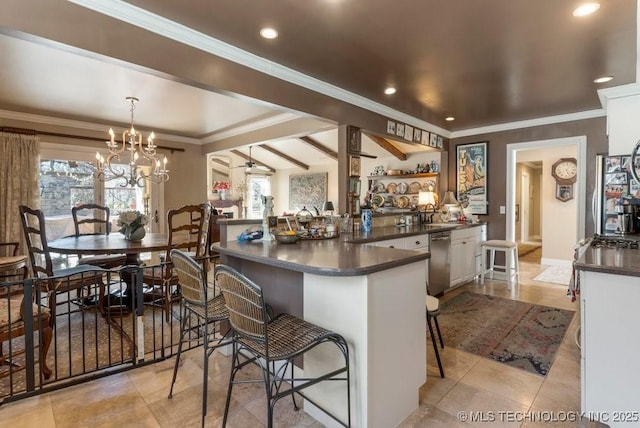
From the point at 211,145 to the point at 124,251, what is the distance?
367 centimetres

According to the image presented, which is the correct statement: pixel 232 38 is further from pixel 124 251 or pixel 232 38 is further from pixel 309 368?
pixel 309 368

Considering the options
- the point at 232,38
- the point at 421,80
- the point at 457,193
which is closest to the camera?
the point at 232,38

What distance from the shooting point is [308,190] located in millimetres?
9508

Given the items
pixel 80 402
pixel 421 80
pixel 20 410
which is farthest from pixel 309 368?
pixel 421 80

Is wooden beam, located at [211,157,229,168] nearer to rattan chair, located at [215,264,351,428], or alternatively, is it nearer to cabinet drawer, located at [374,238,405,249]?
cabinet drawer, located at [374,238,405,249]

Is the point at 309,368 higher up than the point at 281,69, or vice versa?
the point at 281,69

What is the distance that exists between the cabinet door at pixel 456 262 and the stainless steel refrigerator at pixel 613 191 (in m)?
1.46

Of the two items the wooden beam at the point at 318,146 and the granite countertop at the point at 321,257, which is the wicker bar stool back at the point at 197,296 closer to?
the granite countertop at the point at 321,257

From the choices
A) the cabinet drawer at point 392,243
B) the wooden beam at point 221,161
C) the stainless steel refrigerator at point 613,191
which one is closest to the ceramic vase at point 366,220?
the cabinet drawer at point 392,243

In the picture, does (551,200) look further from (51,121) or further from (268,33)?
(51,121)

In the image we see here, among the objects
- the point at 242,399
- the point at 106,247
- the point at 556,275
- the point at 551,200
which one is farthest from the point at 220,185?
the point at 551,200

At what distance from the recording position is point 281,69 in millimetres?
3006

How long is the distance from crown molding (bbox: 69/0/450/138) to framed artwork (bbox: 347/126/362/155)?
1.01 feet

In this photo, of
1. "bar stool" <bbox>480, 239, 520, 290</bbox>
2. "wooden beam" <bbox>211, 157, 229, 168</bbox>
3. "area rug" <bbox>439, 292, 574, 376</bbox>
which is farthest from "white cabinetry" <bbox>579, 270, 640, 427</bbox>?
"wooden beam" <bbox>211, 157, 229, 168</bbox>
